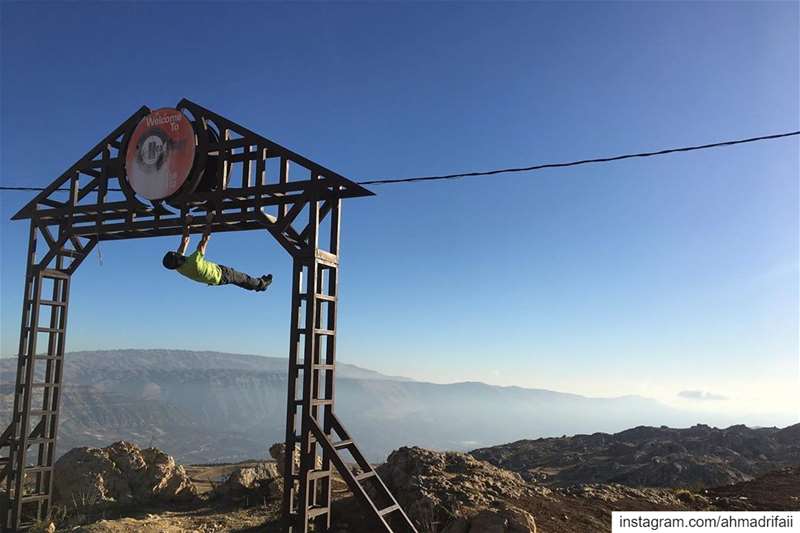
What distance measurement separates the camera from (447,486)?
1220 centimetres

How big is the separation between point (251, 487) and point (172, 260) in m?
7.51

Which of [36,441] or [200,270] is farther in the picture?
[36,441]

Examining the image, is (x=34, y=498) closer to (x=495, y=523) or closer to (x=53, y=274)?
(x=53, y=274)

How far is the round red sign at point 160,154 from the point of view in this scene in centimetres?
1185

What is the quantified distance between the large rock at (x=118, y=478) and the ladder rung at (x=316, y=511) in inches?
239

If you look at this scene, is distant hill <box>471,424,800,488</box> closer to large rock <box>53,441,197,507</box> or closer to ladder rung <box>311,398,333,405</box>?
ladder rung <box>311,398,333,405</box>

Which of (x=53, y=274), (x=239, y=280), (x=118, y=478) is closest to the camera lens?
(x=239, y=280)

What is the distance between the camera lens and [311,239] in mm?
10578

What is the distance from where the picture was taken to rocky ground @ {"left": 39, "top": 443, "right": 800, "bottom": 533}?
11172 millimetres

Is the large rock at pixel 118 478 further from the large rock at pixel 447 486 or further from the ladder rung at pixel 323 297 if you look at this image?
the ladder rung at pixel 323 297

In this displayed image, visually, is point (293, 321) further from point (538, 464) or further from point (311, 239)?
point (538, 464)

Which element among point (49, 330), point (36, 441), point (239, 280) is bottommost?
point (36, 441)

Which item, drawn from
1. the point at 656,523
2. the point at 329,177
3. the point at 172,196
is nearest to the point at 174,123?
the point at 172,196

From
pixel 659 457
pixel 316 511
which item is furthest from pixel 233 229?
pixel 659 457
